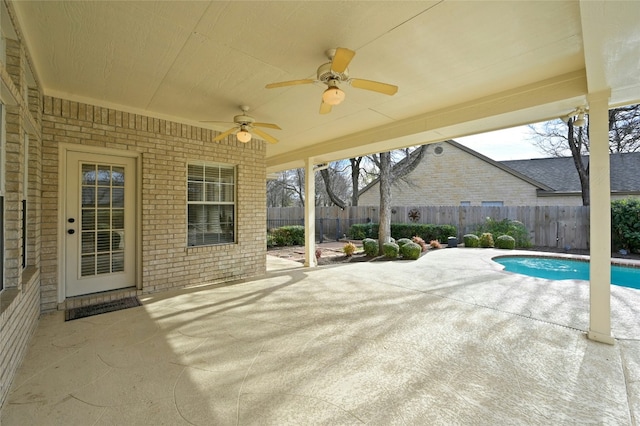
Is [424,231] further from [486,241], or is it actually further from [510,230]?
[510,230]

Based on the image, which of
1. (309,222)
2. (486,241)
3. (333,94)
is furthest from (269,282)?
(486,241)

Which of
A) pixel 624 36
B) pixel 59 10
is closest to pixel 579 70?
pixel 624 36

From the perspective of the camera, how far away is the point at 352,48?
2830mm

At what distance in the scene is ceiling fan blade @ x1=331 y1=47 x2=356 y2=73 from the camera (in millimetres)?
2389

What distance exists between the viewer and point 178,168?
4926 millimetres

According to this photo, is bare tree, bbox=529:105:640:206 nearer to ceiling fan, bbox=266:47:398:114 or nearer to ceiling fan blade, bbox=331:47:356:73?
ceiling fan, bbox=266:47:398:114

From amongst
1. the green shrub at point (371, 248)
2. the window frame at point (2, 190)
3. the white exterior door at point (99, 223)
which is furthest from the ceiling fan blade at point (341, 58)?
the green shrub at point (371, 248)

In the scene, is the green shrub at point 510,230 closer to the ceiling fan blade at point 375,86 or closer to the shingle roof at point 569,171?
the shingle roof at point 569,171

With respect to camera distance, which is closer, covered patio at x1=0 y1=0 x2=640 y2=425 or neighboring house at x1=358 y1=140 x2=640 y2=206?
covered patio at x1=0 y1=0 x2=640 y2=425

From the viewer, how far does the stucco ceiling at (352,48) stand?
90.0 inches

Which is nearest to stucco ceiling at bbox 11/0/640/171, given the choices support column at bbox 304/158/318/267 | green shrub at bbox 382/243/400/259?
support column at bbox 304/158/318/267

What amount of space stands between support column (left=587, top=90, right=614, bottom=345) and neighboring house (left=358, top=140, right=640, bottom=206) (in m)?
10.1

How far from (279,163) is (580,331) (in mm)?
6957

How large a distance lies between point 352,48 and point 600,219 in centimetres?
313
